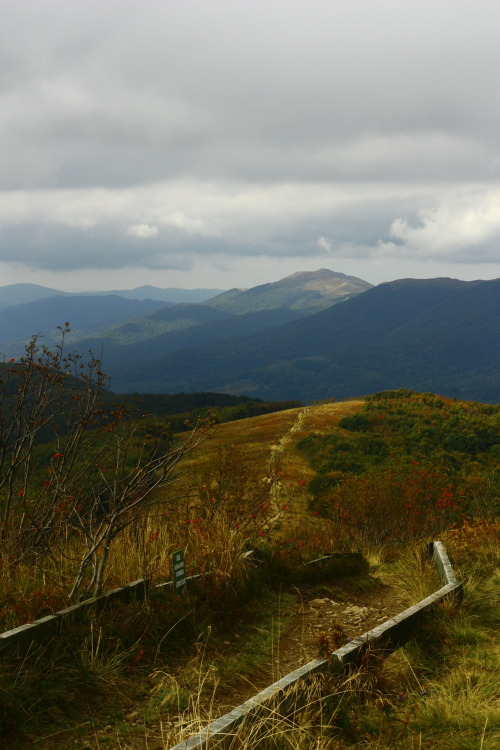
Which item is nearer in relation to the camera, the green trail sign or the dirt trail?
the dirt trail

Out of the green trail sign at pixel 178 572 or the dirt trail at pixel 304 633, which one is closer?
the dirt trail at pixel 304 633

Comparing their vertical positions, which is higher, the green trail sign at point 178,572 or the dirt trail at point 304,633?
the green trail sign at point 178,572

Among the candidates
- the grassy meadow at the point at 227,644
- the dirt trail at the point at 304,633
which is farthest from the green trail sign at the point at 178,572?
the dirt trail at the point at 304,633

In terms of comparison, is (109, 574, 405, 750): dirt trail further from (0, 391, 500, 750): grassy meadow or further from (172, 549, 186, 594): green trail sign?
(172, 549, 186, 594): green trail sign

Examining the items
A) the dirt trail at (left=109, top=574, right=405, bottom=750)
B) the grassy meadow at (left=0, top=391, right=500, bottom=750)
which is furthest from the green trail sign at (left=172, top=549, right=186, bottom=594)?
the dirt trail at (left=109, top=574, right=405, bottom=750)

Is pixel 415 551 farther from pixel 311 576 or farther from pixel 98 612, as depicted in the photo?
pixel 98 612

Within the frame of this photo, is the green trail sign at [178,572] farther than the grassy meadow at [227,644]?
Yes

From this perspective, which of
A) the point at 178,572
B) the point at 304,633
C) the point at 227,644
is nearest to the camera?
the point at 227,644

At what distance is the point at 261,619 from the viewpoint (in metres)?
5.30

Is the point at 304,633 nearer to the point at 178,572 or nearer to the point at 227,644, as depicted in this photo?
the point at 227,644

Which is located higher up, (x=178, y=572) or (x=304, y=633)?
(x=178, y=572)

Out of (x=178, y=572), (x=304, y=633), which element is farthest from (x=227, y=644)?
(x=304, y=633)

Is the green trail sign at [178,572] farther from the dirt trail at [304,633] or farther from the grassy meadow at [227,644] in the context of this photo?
the dirt trail at [304,633]

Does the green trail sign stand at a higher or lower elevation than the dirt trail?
higher
